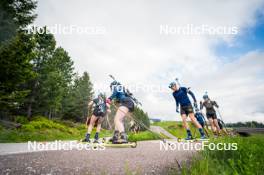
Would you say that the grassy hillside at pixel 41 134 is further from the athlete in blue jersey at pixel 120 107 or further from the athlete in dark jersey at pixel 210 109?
the athlete in blue jersey at pixel 120 107

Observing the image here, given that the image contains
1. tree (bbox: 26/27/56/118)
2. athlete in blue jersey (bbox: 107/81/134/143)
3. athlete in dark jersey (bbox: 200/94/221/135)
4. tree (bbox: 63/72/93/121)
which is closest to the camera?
athlete in blue jersey (bbox: 107/81/134/143)

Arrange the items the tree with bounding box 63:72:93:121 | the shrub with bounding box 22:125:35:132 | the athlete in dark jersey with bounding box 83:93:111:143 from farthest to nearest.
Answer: the tree with bounding box 63:72:93:121 < the shrub with bounding box 22:125:35:132 < the athlete in dark jersey with bounding box 83:93:111:143

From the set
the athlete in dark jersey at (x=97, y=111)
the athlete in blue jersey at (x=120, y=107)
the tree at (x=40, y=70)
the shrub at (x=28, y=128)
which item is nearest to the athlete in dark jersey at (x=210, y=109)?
the athlete in dark jersey at (x=97, y=111)

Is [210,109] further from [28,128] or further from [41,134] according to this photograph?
[28,128]

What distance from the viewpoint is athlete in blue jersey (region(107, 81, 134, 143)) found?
21.4ft

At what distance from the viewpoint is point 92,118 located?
865 cm

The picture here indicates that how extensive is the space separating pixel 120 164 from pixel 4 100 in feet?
49.9

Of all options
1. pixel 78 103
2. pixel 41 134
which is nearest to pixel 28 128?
pixel 41 134

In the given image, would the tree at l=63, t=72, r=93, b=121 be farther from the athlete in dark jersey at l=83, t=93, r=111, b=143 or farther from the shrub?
the athlete in dark jersey at l=83, t=93, r=111, b=143

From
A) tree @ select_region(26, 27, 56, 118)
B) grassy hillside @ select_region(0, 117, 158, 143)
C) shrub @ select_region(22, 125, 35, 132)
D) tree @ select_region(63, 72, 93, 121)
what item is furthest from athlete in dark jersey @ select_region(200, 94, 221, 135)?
tree @ select_region(63, 72, 93, 121)

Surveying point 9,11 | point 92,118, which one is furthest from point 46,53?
point 92,118

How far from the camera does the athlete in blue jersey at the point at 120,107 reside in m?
6.52

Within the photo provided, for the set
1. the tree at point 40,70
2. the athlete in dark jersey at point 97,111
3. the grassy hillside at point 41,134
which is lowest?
the grassy hillside at point 41,134

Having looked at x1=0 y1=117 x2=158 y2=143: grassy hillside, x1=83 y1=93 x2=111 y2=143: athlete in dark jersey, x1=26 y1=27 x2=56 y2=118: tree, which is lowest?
x1=0 y1=117 x2=158 y2=143: grassy hillside
